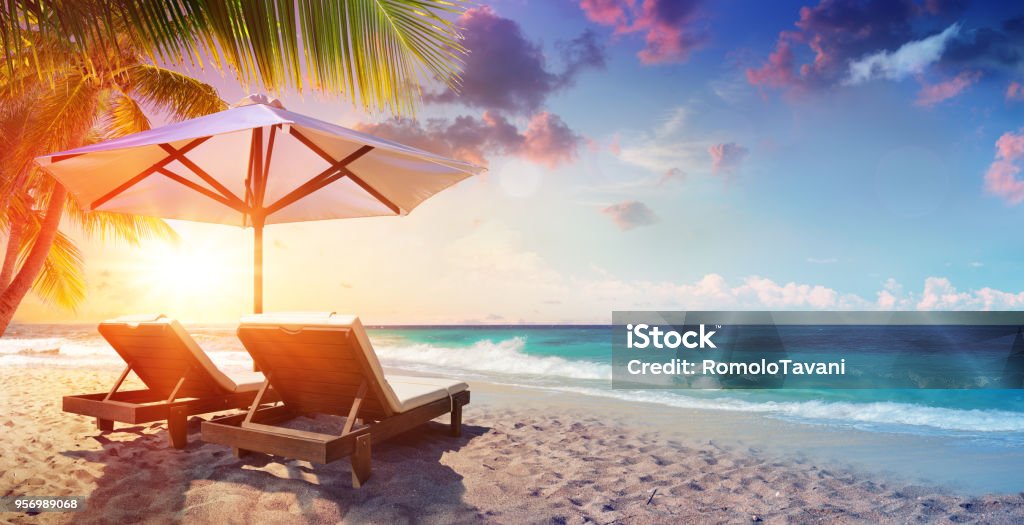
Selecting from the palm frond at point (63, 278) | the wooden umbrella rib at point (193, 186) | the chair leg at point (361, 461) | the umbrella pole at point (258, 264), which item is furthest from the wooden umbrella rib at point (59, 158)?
the palm frond at point (63, 278)

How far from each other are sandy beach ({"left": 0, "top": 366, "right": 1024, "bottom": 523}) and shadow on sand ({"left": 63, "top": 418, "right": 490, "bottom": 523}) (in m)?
0.01

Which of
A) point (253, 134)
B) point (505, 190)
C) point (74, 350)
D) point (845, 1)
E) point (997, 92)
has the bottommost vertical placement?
point (74, 350)

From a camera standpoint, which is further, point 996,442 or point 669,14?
point 669,14

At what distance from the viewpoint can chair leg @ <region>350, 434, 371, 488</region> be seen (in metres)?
3.22

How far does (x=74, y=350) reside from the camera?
19.1 m

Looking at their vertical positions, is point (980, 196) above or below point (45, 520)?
above

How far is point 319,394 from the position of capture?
144 inches

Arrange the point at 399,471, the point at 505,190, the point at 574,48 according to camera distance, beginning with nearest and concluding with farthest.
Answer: the point at 399,471 < the point at 574,48 < the point at 505,190

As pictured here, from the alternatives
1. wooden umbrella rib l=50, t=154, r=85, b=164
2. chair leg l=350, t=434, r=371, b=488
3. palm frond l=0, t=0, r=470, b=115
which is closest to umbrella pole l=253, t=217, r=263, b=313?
wooden umbrella rib l=50, t=154, r=85, b=164

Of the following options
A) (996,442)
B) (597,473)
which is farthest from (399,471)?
(996,442)

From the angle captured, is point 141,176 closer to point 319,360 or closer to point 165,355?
point 165,355

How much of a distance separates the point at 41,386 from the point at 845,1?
2491 cm

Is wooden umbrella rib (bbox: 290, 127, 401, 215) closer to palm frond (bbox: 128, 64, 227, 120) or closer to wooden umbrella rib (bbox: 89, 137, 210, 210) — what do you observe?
wooden umbrella rib (bbox: 89, 137, 210, 210)

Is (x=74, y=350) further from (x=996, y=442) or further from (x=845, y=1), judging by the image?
(x=845, y=1)
